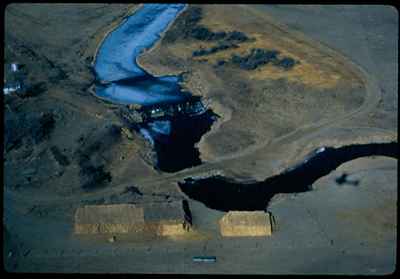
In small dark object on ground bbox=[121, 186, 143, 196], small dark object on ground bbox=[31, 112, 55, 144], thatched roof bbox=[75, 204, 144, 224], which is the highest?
thatched roof bbox=[75, 204, 144, 224]

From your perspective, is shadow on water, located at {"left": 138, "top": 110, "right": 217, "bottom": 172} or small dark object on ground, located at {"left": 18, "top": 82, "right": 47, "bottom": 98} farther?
small dark object on ground, located at {"left": 18, "top": 82, "right": 47, "bottom": 98}

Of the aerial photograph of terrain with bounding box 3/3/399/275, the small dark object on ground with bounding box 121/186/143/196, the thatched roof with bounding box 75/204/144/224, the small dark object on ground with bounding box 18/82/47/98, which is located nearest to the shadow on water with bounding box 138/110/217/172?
the aerial photograph of terrain with bounding box 3/3/399/275

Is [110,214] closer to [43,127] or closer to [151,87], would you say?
[43,127]

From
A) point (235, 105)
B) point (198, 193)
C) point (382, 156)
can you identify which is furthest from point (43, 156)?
point (382, 156)

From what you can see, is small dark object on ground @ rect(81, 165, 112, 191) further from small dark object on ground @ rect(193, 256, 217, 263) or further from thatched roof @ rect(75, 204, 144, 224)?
small dark object on ground @ rect(193, 256, 217, 263)

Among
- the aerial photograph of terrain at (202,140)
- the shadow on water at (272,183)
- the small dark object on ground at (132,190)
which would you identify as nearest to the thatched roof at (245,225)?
the aerial photograph of terrain at (202,140)

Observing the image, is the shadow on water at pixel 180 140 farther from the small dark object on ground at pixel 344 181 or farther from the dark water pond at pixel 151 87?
the small dark object on ground at pixel 344 181
